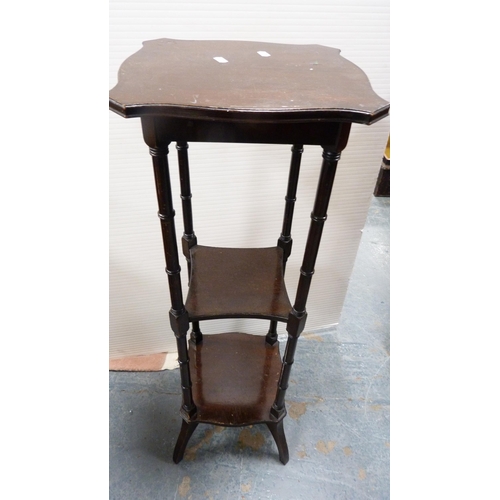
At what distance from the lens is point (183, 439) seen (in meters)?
1.02

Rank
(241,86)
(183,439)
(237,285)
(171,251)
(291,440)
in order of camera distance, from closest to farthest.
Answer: (241,86) → (171,251) → (237,285) → (183,439) → (291,440)

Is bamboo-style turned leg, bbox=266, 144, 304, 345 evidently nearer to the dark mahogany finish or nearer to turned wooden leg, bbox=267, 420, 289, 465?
the dark mahogany finish

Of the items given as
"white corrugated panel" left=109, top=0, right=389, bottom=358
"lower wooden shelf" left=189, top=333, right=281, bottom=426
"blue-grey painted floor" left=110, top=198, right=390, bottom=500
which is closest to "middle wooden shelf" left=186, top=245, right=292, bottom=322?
"white corrugated panel" left=109, top=0, right=389, bottom=358

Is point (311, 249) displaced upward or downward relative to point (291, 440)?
upward

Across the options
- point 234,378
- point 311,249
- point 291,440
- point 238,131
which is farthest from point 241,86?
point 291,440

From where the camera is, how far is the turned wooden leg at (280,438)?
100cm

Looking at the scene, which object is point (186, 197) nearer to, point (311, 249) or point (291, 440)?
point (311, 249)

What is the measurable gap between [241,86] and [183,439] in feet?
3.09

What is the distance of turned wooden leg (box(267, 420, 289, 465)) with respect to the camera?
100 cm

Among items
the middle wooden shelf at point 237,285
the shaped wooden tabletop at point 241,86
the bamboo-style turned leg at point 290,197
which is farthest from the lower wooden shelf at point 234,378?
the shaped wooden tabletop at point 241,86

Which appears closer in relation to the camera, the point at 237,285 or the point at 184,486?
the point at 237,285

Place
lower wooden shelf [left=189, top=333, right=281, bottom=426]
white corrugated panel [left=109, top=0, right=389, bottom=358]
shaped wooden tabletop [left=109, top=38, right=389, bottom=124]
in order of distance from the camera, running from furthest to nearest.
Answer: lower wooden shelf [left=189, top=333, right=281, bottom=426], white corrugated panel [left=109, top=0, right=389, bottom=358], shaped wooden tabletop [left=109, top=38, right=389, bottom=124]

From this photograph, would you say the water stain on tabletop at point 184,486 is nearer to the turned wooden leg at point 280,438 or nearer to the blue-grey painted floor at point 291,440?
the blue-grey painted floor at point 291,440

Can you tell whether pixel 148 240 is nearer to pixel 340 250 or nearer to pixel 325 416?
pixel 340 250
